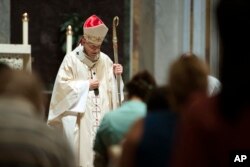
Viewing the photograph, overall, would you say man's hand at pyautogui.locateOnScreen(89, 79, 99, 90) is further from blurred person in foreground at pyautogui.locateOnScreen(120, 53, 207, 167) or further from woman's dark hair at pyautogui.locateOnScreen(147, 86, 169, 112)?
blurred person in foreground at pyautogui.locateOnScreen(120, 53, 207, 167)

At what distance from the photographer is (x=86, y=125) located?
8.03 metres

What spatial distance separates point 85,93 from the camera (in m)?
7.98

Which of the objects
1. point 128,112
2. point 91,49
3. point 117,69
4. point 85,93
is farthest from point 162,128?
point 91,49

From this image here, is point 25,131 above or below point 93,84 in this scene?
below

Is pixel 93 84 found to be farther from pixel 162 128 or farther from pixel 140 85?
pixel 162 128

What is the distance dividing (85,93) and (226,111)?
225 inches

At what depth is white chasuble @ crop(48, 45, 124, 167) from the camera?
7.96 m

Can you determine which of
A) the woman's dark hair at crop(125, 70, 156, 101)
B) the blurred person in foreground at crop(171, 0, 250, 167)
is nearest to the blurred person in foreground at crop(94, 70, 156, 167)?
the woman's dark hair at crop(125, 70, 156, 101)

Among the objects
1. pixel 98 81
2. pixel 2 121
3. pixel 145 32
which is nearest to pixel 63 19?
pixel 145 32

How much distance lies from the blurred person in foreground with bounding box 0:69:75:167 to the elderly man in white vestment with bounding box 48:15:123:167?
191 inches

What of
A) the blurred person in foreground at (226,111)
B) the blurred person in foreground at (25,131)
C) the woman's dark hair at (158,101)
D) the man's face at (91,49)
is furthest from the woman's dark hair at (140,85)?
the man's face at (91,49)

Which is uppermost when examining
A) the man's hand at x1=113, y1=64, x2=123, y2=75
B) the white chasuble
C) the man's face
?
the man's face

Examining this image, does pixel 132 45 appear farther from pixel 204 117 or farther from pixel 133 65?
pixel 204 117

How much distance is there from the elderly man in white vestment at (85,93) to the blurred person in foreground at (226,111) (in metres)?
5.55
